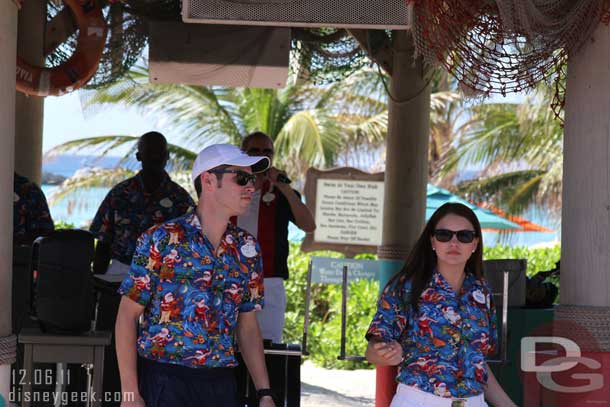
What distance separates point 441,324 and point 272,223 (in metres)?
2.23

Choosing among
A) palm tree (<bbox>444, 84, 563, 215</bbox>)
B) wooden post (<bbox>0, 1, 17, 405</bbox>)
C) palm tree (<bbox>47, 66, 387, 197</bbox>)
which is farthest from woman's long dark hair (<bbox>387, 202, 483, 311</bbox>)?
palm tree (<bbox>444, 84, 563, 215</bbox>)

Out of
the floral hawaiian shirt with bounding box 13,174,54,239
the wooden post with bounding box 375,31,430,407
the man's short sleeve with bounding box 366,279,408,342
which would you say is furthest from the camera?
the wooden post with bounding box 375,31,430,407

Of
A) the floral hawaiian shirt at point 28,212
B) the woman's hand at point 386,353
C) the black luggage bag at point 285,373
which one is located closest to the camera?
the woman's hand at point 386,353

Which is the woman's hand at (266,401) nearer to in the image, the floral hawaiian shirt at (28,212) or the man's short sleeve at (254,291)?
the man's short sleeve at (254,291)

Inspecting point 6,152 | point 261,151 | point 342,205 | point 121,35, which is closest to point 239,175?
point 6,152

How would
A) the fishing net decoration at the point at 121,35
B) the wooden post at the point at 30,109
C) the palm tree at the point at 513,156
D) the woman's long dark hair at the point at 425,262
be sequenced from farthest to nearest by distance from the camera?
the palm tree at the point at 513,156, the wooden post at the point at 30,109, the fishing net decoration at the point at 121,35, the woman's long dark hair at the point at 425,262

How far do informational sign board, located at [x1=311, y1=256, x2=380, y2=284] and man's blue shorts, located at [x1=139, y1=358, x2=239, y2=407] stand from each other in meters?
→ 6.02

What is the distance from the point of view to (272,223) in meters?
5.64

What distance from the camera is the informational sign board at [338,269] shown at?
30.9ft

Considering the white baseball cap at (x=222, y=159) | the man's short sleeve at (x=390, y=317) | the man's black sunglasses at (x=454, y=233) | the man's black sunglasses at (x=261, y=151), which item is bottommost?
the man's short sleeve at (x=390, y=317)

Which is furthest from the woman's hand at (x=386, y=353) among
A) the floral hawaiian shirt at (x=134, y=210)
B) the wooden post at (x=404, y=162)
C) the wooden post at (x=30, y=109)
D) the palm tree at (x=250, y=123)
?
the palm tree at (x=250, y=123)

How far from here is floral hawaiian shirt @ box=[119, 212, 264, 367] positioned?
10.8 ft

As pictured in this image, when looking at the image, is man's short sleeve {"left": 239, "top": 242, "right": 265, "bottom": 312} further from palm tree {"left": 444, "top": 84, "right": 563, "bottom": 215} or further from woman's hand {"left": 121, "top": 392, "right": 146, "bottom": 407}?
palm tree {"left": 444, "top": 84, "right": 563, "bottom": 215}

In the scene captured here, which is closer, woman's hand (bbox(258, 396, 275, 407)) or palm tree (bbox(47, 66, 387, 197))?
woman's hand (bbox(258, 396, 275, 407))
